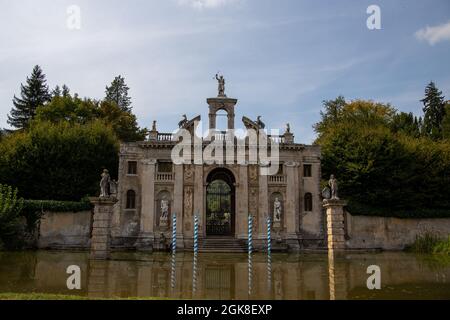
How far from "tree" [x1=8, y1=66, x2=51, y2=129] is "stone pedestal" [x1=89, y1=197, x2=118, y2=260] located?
38493mm

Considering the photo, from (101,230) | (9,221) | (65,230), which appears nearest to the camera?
(101,230)

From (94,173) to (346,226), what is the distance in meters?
20.3

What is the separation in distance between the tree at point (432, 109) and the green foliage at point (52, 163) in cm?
3960

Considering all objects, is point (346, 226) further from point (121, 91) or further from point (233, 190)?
point (121, 91)

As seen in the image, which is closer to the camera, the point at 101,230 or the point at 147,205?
the point at 101,230

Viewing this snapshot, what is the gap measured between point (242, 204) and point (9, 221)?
51.4ft

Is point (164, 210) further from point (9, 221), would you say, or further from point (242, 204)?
point (9, 221)

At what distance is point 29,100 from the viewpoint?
5481 centimetres

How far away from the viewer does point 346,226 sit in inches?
1266

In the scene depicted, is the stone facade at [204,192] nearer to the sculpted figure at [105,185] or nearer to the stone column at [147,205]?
the stone column at [147,205]

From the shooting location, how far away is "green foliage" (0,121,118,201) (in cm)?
3194

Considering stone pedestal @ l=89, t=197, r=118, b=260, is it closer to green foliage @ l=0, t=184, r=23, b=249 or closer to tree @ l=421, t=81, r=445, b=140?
green foliage @ l=0, t=184, r=23, b=249

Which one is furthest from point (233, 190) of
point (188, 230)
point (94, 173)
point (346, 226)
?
point (94, 173)

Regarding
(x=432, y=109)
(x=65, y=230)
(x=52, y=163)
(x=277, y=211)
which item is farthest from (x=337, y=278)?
(x=432, y=109)
